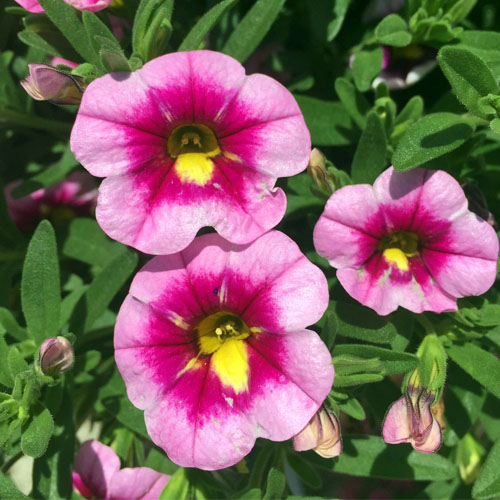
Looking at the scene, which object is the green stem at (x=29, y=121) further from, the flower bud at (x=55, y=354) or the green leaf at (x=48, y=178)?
the flower bud at (x=55, y=354)

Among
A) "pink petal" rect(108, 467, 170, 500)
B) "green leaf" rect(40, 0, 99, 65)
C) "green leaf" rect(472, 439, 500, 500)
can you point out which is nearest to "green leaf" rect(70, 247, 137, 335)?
"pink petal" rect(108, 467, 170, 500)

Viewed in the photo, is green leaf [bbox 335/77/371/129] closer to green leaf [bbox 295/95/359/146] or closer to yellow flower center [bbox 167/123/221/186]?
green leaf [bbox 295/95/359/146]

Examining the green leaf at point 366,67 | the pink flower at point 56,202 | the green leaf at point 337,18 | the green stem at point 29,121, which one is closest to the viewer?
the green leaf at point 366,67

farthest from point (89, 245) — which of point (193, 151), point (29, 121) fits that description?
point (193, 151)

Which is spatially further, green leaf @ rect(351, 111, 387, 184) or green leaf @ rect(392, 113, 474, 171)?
green leaf @ rect(351, 111, 387, 184)

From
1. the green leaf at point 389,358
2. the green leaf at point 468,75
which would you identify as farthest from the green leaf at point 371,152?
the green leaf at point 389,358

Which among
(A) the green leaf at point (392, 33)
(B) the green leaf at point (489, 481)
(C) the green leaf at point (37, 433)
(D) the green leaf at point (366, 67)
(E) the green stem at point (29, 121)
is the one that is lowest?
(B) the green leaf at point (489, 481)
